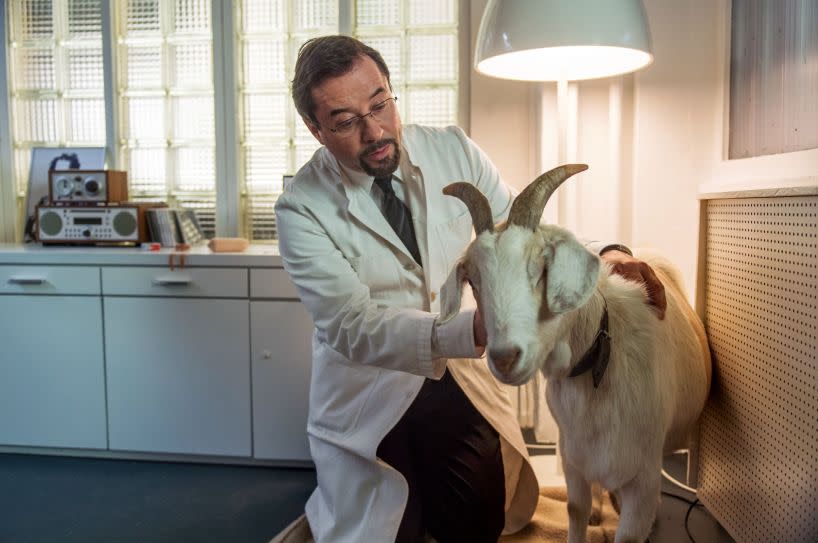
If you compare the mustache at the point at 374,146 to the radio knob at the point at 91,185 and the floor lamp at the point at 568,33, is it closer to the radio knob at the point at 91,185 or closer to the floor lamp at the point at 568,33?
the floor lamp at the point at 568,33

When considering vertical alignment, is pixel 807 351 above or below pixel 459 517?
above

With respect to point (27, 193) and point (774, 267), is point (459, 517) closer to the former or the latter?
point (774, 267)

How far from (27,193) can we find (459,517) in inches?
109

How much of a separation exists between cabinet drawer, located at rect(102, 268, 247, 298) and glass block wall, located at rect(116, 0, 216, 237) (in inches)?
27.1

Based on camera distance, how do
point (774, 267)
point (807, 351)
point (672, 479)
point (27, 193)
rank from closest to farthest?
point (807, 351) → point (774, 267) → point (672, 479) → point (27, 193)

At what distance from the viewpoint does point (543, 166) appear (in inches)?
99.3

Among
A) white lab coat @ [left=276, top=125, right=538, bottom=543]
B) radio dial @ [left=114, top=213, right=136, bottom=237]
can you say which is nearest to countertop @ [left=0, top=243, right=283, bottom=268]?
radio dial @ [left=114, top=213, right=136, bottom=237]

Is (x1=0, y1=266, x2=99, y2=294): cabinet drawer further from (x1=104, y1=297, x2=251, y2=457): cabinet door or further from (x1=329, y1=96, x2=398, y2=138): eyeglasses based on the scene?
(x1=329, y1=96, x2=398, y2=138): eyeglasses

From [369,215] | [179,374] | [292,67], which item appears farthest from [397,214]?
[292,67]

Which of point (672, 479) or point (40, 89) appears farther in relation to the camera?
point (40, 89)

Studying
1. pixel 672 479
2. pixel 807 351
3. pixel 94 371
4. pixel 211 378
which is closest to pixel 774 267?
pixel 807 351

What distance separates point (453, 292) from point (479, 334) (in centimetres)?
12

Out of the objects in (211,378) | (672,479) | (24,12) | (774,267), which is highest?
(24,12)

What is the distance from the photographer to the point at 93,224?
2.89 m
